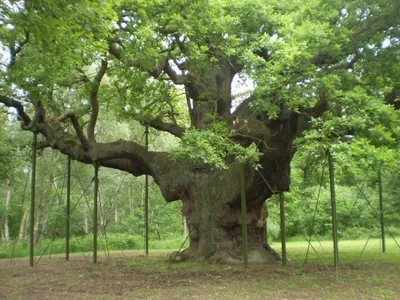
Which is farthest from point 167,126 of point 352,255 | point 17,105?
point 352,255

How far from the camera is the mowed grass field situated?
6.53 metres

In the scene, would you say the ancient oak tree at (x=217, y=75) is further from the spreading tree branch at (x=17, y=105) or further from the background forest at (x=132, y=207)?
the background forest at (x=132, y=207)

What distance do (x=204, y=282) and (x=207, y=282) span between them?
0.06 m

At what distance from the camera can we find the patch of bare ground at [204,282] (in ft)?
21.4

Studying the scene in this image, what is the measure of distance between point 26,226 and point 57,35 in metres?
24.5

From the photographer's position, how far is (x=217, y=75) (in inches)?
450

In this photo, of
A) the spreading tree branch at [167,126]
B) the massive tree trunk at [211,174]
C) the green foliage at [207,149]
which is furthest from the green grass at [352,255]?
the spreading tree branch at [167,126]

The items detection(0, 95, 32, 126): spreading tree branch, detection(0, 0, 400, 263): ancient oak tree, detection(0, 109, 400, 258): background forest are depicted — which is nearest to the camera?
detection(0, 0, 400, 263): ancient oak tree

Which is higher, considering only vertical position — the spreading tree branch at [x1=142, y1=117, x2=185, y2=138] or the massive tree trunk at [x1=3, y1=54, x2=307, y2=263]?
the spreading tree branch at [x1=142, y1=117, x2=185, y2=138]

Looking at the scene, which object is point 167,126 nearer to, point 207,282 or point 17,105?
point 17,105

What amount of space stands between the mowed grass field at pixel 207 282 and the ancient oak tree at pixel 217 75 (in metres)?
1.56

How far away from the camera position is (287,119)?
29.6ft

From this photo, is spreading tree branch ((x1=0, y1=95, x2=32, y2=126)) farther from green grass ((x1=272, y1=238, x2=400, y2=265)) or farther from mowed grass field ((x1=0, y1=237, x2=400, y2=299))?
green grass ((x1=272, y1=238, x2=400, y2=265))

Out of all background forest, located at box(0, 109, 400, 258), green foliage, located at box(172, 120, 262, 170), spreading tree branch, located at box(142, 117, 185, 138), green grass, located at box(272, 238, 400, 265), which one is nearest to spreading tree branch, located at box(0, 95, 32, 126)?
spreading tree branch, located at box(142, 117, 185, 138)
